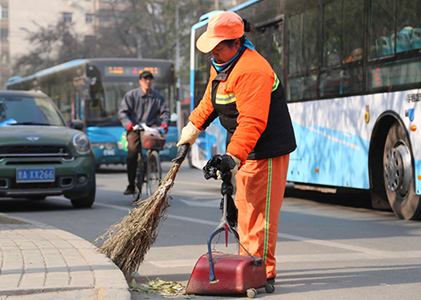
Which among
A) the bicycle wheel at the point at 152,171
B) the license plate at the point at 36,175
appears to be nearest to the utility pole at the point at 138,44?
the bicycle wheel at the point at 152,171

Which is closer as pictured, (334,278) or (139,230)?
(139,230)

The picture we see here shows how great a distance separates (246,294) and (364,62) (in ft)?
23.0

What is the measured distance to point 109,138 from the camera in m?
25.2

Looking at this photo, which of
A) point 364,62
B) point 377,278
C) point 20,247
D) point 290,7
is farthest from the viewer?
point 290,7

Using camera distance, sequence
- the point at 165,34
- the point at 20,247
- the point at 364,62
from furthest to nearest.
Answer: the point at 165,34
the point at 364,62
the point at 20,247

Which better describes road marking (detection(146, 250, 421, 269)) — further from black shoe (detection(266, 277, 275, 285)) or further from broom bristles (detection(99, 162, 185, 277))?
black shoe (detection(266, 277, 275, 285))

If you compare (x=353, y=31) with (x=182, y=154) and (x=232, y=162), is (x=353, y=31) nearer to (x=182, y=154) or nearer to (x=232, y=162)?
(x=182, y=154)

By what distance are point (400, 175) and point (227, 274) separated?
602cm

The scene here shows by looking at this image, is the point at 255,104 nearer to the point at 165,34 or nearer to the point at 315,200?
the point at 315,200

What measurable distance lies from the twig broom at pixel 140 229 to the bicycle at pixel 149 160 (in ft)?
21.1

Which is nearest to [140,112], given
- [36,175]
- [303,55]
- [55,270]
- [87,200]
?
[87,200]

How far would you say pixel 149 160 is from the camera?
13742 mm

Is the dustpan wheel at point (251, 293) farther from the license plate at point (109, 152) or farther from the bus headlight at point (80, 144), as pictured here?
the license plate at point (109, 152)

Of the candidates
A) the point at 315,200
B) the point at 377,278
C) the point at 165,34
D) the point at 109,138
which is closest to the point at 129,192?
the point at 315,200
